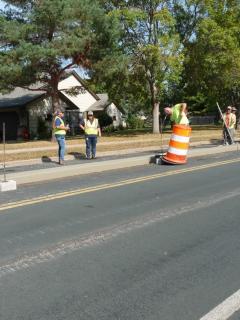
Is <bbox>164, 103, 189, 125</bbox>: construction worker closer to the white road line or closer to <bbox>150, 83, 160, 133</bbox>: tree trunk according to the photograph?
the white road line

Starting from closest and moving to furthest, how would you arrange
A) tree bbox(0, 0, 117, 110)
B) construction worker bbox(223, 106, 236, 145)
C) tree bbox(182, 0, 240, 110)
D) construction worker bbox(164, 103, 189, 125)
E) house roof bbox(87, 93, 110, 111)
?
construction worker bbox(164, 103, 189, 125) → construction worker bbox(223, 106, 236, 145) → tree bbox(0, 0, 117, 110) → tree bbox(182, 0, 240, 110) → house roof bbox(87, 93, 110, 111)

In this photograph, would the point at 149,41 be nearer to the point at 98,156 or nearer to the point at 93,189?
the point at 98,156

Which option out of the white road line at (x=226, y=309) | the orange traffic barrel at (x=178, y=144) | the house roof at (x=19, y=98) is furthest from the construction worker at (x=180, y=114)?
the house roof at (x=19, y=98)

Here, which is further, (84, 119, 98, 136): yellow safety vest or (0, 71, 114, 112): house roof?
(0, 71, 114, 112): house roof

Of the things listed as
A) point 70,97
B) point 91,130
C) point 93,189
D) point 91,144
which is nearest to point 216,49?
point 70,97

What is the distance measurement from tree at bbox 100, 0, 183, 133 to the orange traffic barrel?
1715 cm

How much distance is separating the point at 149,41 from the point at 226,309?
102 feet

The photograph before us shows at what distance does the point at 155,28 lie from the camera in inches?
1335

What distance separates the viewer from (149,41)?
34.2m

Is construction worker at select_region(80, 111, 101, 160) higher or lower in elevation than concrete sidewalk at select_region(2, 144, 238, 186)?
higher

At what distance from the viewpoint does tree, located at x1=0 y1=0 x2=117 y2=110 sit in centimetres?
2659

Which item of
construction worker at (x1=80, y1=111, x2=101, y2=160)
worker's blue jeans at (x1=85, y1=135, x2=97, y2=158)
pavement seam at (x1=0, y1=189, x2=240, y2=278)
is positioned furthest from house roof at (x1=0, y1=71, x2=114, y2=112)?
pavement seam at (x1=0, y1=189, x2=240, y2=278)

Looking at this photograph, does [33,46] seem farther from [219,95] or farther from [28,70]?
[219,95]

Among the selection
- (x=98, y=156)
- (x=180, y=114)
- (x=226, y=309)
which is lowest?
(x=98, y=156)
